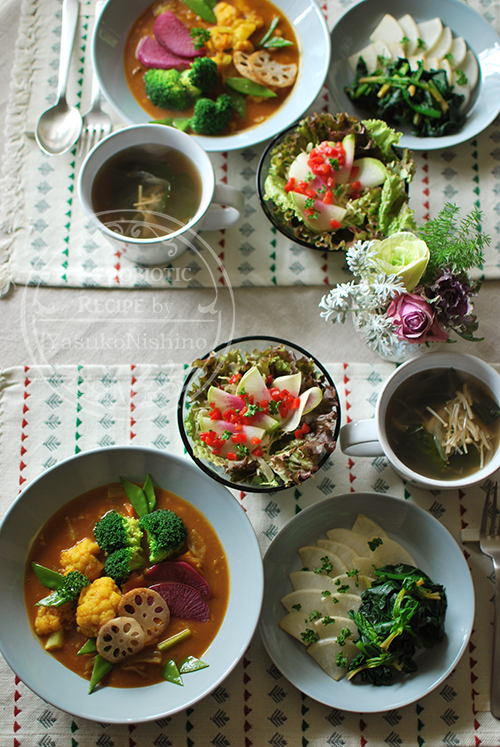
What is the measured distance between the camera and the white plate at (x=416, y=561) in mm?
1495

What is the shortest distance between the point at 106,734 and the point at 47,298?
1.35 meters

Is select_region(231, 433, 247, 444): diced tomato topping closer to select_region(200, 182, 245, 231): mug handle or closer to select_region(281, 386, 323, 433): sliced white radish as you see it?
select_region(281, 386, 323, 433): sliced white radish

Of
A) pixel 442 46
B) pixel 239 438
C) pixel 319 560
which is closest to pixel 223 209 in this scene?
pixel 239 438

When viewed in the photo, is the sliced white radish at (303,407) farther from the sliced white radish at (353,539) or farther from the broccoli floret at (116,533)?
the broccoli floret at (116,533)

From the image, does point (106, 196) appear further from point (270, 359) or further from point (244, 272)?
point (270, 359)

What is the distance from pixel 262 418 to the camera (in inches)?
59.5

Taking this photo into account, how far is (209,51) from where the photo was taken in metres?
1.80

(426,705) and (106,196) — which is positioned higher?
(106,196)

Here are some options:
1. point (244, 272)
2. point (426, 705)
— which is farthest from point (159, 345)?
point (426, 705)

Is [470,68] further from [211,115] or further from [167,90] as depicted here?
[167,90]

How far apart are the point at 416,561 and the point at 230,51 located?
1749 mm

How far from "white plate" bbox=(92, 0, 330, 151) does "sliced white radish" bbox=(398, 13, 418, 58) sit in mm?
308

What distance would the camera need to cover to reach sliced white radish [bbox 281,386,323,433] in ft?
4.95

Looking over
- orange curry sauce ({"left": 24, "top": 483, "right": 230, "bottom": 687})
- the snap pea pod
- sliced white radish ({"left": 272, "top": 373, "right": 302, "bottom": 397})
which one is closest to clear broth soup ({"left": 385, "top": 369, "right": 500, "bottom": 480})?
sliced white radish ({"left": 272, "top": 373, "right": 302, "bottom": 397})
